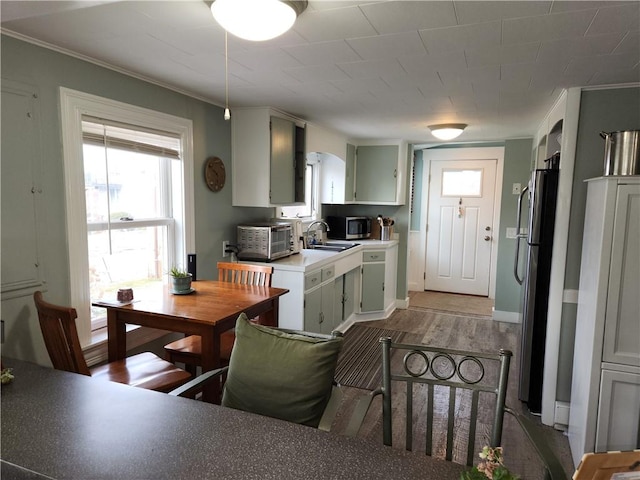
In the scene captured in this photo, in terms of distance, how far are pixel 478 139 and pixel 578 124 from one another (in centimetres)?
239

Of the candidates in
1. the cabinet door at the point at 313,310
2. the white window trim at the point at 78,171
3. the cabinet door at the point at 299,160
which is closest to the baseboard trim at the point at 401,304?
the cabinet door at the point at 313,310

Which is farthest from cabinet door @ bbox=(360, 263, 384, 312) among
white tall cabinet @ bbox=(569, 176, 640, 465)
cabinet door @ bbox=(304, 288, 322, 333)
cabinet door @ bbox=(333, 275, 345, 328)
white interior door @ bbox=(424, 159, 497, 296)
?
white tall cabinet @ bbox=(569, 176, 640, 465)

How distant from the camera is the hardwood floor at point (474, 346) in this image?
2.33 metres

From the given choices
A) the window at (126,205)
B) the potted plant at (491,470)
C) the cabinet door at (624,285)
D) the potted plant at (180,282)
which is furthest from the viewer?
the potted plant at (180,282)

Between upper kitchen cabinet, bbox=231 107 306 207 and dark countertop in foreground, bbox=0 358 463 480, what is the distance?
2.21 m

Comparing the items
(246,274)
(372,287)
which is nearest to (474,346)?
(372,287)

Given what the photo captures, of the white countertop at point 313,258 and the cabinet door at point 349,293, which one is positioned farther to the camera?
the cabinet door at point 349,293

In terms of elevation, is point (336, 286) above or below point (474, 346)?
above

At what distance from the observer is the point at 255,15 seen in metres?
1.36

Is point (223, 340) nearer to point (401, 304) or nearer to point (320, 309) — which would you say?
point (320, 309)

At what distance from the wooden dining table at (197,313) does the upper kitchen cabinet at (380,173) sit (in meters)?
2.75

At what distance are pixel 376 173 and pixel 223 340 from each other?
317 centimetres

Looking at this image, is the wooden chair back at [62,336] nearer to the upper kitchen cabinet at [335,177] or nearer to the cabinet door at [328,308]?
the cabinet door at [328,308]

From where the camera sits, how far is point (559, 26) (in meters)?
1.61
